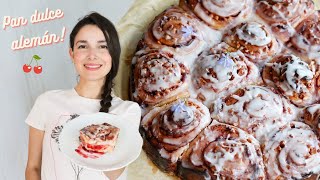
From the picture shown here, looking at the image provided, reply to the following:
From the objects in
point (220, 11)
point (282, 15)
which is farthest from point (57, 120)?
point (282, 15)

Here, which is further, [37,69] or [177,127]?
[177,127]

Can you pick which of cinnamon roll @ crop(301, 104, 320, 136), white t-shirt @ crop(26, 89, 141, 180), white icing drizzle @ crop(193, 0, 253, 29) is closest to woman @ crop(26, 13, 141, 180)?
white t-shirt @ crop(26, 89, 141, 180)

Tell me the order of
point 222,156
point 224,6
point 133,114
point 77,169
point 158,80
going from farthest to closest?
point 224,6 → point 158,80 → point 222,156 → point 133,114 → point 77,169

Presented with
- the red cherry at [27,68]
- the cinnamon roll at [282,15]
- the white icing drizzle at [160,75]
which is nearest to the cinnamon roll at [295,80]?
the cinnamon roll at [282,15]

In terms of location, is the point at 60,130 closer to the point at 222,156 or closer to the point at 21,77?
the point at 21,77

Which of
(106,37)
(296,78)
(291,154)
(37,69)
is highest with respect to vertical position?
(106,37)

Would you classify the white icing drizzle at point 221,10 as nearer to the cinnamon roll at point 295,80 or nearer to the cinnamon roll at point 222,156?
the cinnamon roll at point 295,80
